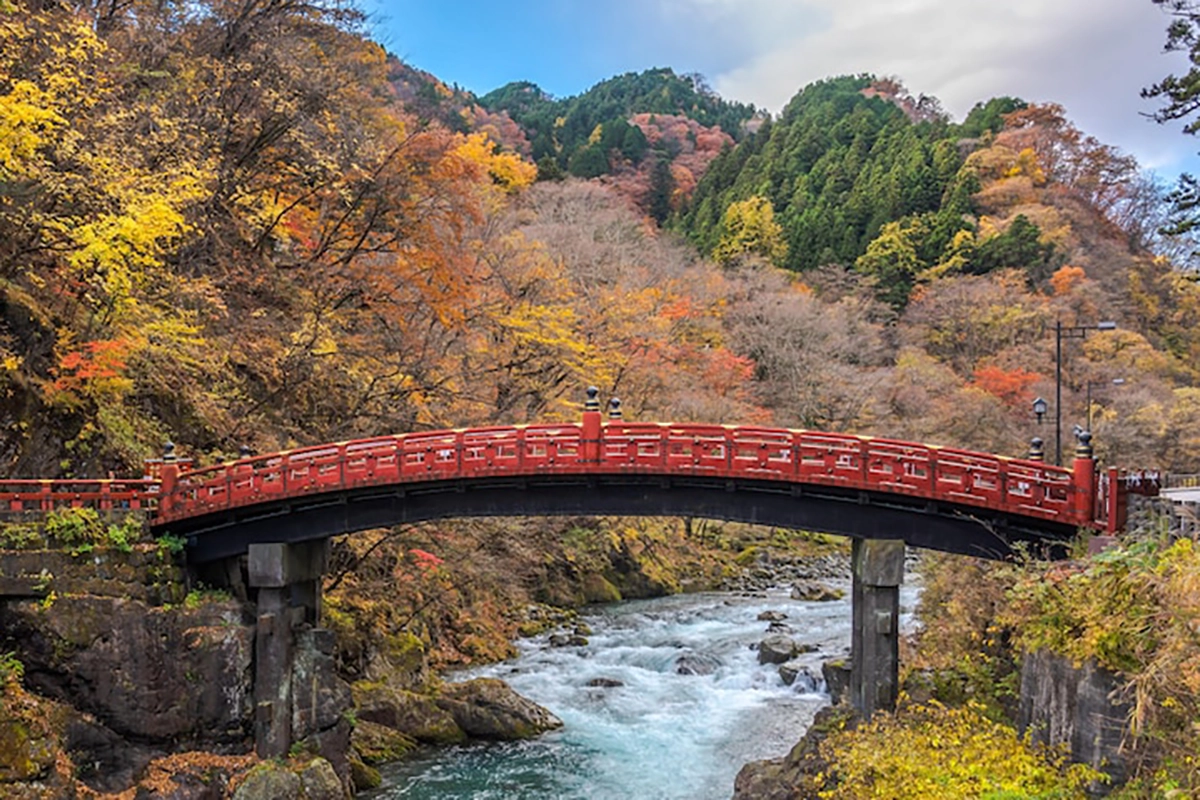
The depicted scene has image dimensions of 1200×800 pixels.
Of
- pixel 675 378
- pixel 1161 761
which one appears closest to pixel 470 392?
pixel 675 378

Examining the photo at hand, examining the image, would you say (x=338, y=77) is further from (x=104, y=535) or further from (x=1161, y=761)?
(x=1161, y=761)

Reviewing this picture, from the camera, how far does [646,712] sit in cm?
2381

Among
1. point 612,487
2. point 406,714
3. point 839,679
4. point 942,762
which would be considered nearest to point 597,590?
point 406,714

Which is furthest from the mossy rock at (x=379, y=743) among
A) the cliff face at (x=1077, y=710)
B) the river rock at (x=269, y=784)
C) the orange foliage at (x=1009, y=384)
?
the orange foliage at (x=1009, y=384)

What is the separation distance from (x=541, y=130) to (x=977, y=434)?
64.8m

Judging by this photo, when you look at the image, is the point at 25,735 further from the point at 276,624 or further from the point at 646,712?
the point at 646,712

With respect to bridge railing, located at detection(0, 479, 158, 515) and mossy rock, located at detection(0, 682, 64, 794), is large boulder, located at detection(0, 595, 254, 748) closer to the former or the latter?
mossy rock, located at detection(0, 682, 64, 794)

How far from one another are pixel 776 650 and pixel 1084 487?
14071mm

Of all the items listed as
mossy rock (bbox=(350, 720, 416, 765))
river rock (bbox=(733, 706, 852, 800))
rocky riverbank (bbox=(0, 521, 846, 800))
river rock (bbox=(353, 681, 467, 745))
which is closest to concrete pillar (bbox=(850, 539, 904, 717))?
river rock (bbox=(733, 706, 852, 800))

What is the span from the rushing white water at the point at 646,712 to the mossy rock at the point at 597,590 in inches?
80.0

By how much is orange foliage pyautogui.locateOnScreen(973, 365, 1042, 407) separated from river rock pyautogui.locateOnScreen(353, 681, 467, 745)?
118 feet

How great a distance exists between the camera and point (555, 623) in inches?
1293

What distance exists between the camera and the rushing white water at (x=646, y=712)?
63.1 ft

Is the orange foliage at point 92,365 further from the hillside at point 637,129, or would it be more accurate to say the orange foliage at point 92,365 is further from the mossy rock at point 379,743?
the hillside at point 637,129
